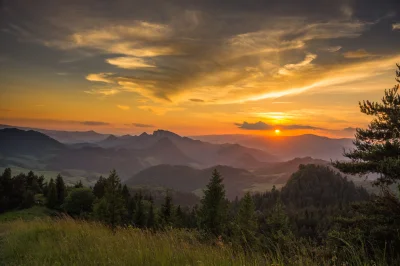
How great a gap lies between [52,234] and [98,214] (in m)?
45.9

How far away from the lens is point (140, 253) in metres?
6.33

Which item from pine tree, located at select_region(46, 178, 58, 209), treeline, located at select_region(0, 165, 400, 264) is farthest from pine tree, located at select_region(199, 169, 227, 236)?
pine tree, located at select_region(46, 178, 58, 209)

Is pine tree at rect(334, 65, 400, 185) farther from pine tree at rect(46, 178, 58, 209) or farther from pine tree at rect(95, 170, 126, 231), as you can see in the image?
pine tree at rect(46, 178, 58, 209)

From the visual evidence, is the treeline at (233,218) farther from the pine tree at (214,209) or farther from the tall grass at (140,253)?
the tall grass at (140,253)

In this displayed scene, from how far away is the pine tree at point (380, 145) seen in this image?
17531 millimetres

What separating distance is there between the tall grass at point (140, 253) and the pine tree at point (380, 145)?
12496mm

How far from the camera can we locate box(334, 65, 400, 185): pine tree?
57.5ft

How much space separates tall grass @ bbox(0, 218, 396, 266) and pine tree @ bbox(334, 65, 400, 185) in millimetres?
12496

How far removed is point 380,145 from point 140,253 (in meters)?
18.6

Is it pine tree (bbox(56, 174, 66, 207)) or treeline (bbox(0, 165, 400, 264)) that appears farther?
pine tree (bbox(56, 174, 66, 207))

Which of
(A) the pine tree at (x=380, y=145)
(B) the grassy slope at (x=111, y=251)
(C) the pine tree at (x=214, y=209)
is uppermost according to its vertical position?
(A) the pine tree at (x=380, y=145)

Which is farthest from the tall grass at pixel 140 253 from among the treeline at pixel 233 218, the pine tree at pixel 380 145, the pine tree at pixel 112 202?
the pine tree at pixel 112 202

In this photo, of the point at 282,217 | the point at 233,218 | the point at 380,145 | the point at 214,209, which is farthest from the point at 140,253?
the point at 233,218

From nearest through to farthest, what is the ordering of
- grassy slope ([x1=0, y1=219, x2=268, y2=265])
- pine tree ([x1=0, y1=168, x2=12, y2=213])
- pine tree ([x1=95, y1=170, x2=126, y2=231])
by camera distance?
grassy slope ([x1=0, y1=219, x2=268, y2=265]) → pine tree ([x1=95, y1=170, x2=126, y2=231]) → pine tree ([x1=0, y1=168, x2=12, y2=213])
